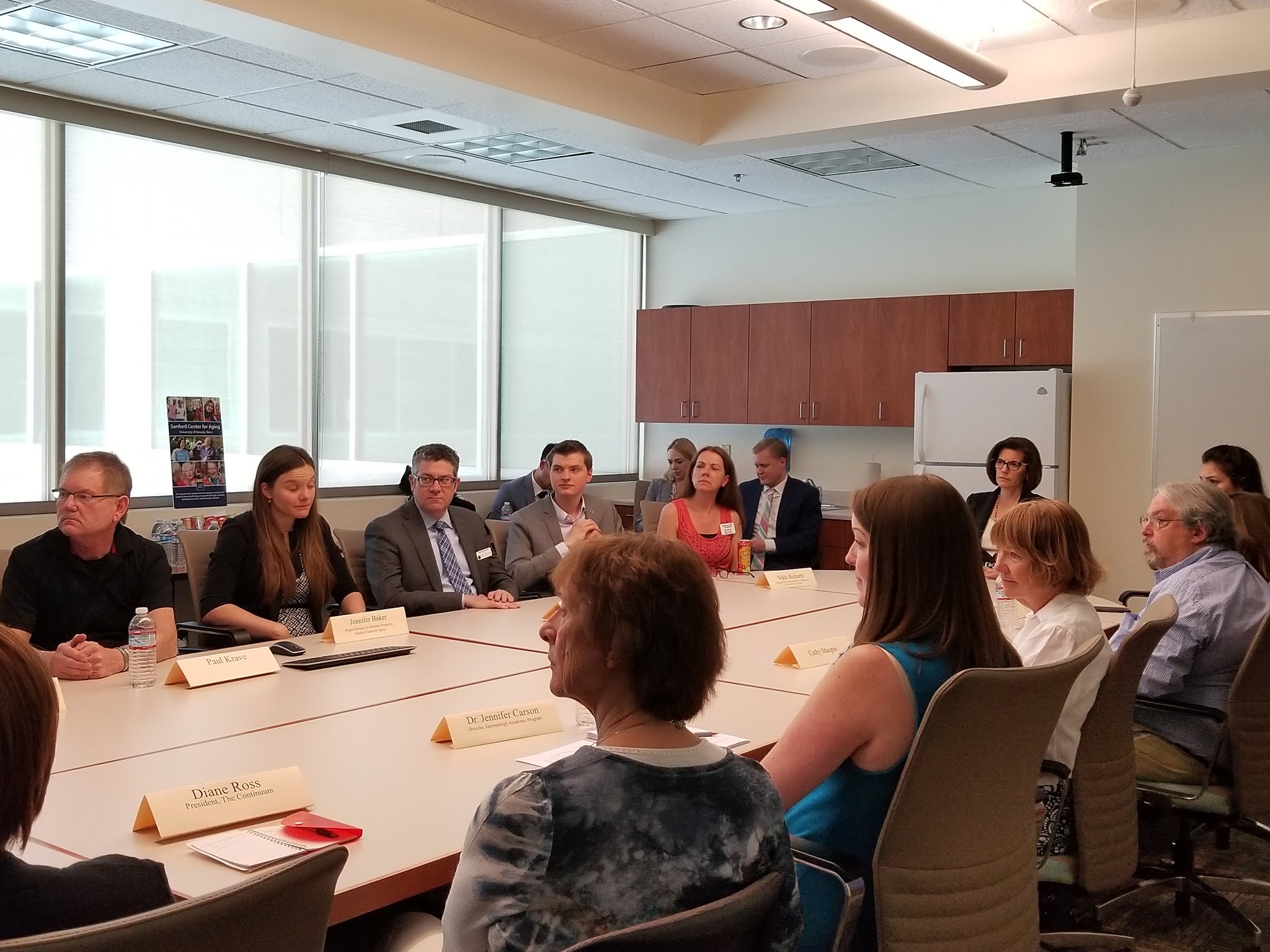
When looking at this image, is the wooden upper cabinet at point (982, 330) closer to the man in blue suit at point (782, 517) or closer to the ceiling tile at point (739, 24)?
the man in blue suit at point (782, 517)

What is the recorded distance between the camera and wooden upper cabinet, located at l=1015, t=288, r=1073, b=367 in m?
7.33

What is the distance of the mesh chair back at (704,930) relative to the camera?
1.23 meters

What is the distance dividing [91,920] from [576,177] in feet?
22.8

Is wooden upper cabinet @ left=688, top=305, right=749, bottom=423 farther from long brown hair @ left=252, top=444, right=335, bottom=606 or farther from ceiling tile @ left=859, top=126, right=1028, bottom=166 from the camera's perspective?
long brown hair @ left=252, top=444, right=335, bottom=606

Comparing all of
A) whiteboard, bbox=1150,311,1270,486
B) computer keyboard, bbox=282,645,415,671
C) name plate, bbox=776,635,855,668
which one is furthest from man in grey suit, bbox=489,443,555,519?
name plate, bbox=776,635,855,668

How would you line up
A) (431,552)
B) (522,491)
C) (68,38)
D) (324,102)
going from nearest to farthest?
(431,552) < (68,38) < (324,102) < (522,491)

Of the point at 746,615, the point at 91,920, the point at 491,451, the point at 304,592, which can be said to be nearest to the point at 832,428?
the point at 491,451

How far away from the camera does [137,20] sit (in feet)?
15.7

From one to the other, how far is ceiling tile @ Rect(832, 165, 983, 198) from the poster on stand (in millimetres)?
4050

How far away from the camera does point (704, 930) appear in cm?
125

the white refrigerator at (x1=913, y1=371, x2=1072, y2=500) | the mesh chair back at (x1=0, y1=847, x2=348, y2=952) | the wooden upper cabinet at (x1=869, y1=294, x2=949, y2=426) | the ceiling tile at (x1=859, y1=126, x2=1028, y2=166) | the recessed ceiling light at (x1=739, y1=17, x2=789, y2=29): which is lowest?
the mesh chair back at (x1=0, y1=847, x2=348, y2=952)

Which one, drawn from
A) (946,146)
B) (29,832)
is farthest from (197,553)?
(946,146)

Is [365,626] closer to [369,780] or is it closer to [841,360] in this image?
[369,780]

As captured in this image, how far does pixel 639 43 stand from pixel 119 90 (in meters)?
2.56
